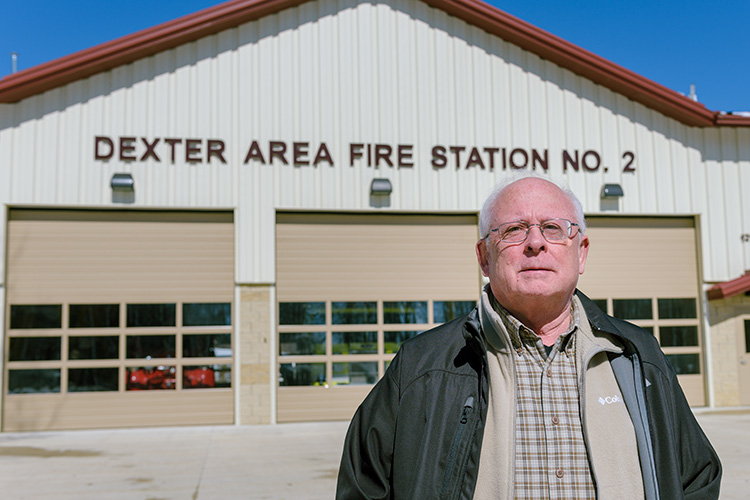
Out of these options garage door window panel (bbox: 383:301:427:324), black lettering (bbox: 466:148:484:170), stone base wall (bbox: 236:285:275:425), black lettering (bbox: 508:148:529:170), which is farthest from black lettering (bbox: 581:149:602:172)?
stone base wall (bbox: 236:285:275:425)

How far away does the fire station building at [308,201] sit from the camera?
12.2 meters

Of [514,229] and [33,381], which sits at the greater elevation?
[514,229]

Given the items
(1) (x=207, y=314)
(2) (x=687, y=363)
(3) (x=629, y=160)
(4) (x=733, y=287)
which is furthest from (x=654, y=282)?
(1) (x=207, y=314)

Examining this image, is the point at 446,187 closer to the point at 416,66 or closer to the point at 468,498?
the point at 416,66

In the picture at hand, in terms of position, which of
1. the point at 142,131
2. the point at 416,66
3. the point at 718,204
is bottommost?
the point at 718,204

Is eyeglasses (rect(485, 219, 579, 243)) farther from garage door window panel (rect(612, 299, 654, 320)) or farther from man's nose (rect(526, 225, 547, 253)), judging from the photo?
garage door window panel (rect(612, 299, 654, 320))

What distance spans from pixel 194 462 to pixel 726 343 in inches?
410

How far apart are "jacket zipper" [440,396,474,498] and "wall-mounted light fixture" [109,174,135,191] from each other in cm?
1086

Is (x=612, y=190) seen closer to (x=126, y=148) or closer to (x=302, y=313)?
(x=302, y=313)

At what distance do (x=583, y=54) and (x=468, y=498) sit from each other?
12876 mm

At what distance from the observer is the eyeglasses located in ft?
8.11

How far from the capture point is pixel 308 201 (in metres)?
12.8

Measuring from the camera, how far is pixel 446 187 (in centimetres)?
1332

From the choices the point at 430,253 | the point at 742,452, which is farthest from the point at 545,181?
the point at 430,253
